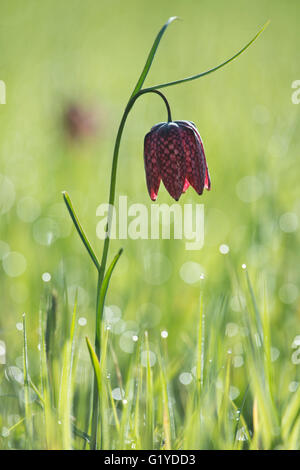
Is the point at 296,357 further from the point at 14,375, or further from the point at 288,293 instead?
the point at 14,375

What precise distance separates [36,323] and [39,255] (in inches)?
12.2

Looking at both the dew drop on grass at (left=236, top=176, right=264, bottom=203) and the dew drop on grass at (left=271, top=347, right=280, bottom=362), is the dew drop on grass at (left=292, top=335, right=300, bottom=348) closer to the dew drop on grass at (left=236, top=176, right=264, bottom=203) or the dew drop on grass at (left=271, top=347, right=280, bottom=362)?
the dew drop on grass at (left=271, top=347, right=280, bottom=362)

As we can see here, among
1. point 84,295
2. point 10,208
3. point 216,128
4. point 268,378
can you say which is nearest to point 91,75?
point 216,128

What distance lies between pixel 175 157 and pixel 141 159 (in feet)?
6.13

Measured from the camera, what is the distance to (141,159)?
2770 millimetres

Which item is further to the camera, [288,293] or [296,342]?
[288,293]

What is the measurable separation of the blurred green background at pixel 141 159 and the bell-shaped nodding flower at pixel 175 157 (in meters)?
0.16

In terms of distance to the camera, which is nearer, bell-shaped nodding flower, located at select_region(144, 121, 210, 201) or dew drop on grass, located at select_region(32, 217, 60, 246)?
bell-shaped nodding flower, located at select_region(144, 121, 210, 201)

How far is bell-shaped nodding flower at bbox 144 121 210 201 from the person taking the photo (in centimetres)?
91

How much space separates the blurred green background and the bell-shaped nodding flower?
164 millimetres

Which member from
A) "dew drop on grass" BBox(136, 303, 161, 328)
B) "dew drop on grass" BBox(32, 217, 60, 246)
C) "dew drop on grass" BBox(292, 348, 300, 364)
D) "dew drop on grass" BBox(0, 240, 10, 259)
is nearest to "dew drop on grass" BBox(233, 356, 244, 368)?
"dew drop on grass" BBox(292, 348, 300, 364)

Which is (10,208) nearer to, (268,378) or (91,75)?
(268,378)

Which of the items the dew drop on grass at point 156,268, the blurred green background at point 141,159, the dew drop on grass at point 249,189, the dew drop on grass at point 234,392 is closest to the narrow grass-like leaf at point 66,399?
the blurred green background at point 141,159

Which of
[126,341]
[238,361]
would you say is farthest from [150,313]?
[238,361]
